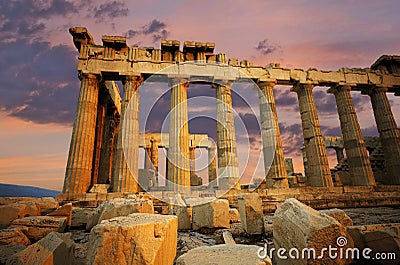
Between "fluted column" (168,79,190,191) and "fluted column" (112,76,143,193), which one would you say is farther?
"fluted column" (168,79,190,191)

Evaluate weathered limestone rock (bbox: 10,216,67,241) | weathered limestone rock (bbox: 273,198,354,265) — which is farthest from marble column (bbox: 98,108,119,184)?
weathered limestone rock (bbox: 273,198,354,265)

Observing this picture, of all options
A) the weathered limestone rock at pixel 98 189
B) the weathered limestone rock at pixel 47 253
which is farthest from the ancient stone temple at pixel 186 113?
the weathered limestone rock at pixel 47 253

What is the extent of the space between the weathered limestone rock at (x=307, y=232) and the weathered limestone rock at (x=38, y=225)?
4.08 m

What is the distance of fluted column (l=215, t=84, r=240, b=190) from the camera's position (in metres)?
11.8

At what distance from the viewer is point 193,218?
5477mm

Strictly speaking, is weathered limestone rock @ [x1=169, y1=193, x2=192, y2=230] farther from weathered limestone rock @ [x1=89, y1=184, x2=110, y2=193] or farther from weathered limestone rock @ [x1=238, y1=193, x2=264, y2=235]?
weathered limestone rock @ [x1=89, y1=184, x2=110, y2=193]

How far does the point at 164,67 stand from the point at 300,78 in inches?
370

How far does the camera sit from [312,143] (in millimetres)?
13570

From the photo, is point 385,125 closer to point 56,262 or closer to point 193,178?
point 193,178

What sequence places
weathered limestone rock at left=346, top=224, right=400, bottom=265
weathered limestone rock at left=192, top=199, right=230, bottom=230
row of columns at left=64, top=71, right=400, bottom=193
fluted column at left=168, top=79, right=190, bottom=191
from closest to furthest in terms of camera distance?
weathered limestone rock at left=346, top=224, right=400, bottom=265
weathered limestone rock at left=192, top=199, right=230, bottom=230
row of columns at left=64, top=71, right=400, bottom=193
fluted column at left=168, top=79, right=190, bottom=191

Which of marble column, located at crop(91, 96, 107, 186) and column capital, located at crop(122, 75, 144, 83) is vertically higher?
column capital, located at crop(122, 75, 144, 83)

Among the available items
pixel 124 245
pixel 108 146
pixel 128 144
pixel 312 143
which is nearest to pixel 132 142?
pixel 128 144

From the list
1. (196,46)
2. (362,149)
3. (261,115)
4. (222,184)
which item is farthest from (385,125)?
(196,46)

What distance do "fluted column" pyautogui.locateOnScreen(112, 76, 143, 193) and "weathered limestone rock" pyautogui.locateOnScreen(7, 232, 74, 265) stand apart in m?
8.42
